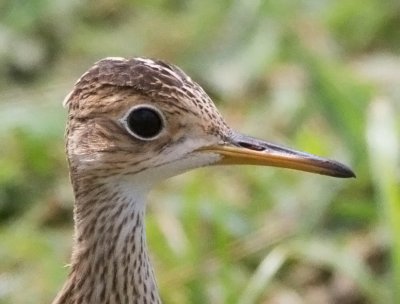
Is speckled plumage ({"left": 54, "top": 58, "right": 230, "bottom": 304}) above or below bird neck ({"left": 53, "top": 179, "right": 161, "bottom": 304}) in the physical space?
above

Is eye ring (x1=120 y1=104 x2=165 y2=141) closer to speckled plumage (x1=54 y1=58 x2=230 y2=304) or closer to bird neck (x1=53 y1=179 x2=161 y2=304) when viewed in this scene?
speckled plumage (x1=54 y1=58 x2=230 y2=304)

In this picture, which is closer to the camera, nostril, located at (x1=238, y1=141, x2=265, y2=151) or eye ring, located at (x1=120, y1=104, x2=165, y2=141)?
eye ring, located at (x1=120, y1=104, x2=165, y2=141)

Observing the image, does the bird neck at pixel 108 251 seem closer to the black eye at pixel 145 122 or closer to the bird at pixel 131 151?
the bird at pixel 131 151

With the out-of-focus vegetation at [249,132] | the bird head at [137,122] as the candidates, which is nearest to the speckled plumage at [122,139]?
the bird head at [137,122]

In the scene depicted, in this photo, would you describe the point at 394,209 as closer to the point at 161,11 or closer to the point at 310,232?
the point at 310,232

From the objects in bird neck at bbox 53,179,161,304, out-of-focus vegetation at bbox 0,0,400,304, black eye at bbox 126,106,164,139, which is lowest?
bird neck at bbox 53,179,161,304

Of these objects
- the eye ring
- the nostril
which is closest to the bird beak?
the nostril

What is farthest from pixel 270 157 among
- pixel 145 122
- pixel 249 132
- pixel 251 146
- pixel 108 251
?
pixel 249 132
